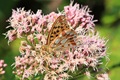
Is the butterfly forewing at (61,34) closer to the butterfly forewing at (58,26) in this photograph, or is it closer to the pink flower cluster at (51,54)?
the butterfly forewing at (58,26)

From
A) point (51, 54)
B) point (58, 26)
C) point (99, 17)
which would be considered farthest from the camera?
point (99, 17)

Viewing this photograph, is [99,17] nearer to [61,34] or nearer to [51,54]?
[51,54]

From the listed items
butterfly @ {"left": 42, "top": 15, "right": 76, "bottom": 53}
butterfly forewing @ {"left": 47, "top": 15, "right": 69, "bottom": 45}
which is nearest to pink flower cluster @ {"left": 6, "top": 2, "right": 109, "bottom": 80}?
butterfly @ {"left": 42, "top": 15, "right": 76, "bottom": 53}

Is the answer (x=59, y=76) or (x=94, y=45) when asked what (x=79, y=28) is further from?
(x=59, y=76)

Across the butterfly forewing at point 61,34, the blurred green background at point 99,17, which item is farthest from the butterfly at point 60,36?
the blurred green background at point 99,17

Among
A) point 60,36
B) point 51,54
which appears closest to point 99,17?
point 51,54

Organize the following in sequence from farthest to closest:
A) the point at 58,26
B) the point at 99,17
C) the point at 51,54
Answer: the point at 99,17 < the point at 51,54 < the point at 58,26

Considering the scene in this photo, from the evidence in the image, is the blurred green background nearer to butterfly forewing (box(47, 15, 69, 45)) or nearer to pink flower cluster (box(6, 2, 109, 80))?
pink flower cluster (box(6, 2, 109, 80))
